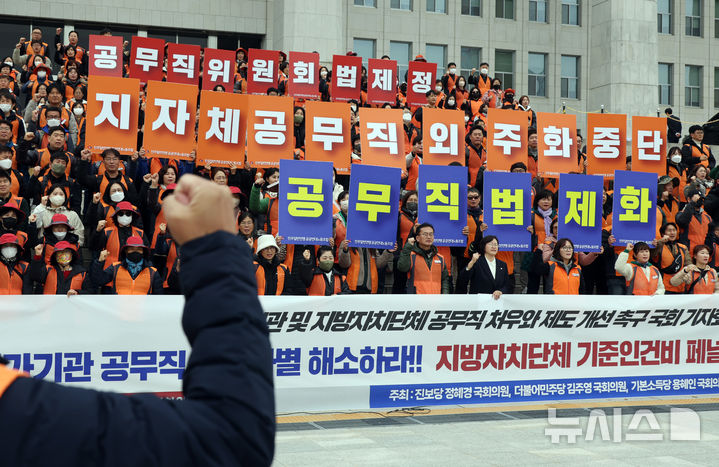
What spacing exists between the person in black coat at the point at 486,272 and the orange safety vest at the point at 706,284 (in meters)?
2.33

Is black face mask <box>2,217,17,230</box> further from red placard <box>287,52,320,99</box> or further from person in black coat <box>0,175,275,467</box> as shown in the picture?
person in black coat <box>0,175,275,467</box>

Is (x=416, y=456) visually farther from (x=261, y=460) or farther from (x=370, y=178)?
(x=261, y=460)

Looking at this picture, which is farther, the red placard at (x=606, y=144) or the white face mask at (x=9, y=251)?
the red placard at (x=606, y=144)

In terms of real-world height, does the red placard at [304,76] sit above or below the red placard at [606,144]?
above

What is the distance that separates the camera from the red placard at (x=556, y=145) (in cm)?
1211

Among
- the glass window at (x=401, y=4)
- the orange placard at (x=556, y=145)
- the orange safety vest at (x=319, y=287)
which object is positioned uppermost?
the glass window at (x=401, y=4)

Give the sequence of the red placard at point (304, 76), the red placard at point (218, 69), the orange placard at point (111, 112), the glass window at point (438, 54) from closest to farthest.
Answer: the orange placard at point (111, 112) → the red placard at point (304, 76) → the red placard at point (218, 69) → the glass window at point (438, 54)

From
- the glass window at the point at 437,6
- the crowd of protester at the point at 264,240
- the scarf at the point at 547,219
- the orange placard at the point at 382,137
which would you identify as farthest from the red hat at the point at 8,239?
the glass window at the point at 437,6

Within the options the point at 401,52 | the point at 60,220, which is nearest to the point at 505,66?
the point at 401,52

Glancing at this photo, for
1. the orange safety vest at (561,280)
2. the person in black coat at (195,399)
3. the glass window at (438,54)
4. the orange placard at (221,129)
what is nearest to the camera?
the person in black coat at (195,399)

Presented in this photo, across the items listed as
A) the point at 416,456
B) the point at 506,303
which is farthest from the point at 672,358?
the point at 416,456

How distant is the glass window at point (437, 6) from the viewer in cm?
3297

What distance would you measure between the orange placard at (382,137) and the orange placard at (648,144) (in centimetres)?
352

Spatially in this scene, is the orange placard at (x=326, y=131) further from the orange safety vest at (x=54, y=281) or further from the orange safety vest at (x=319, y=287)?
the orange safety vest at (x=54, y=281)
